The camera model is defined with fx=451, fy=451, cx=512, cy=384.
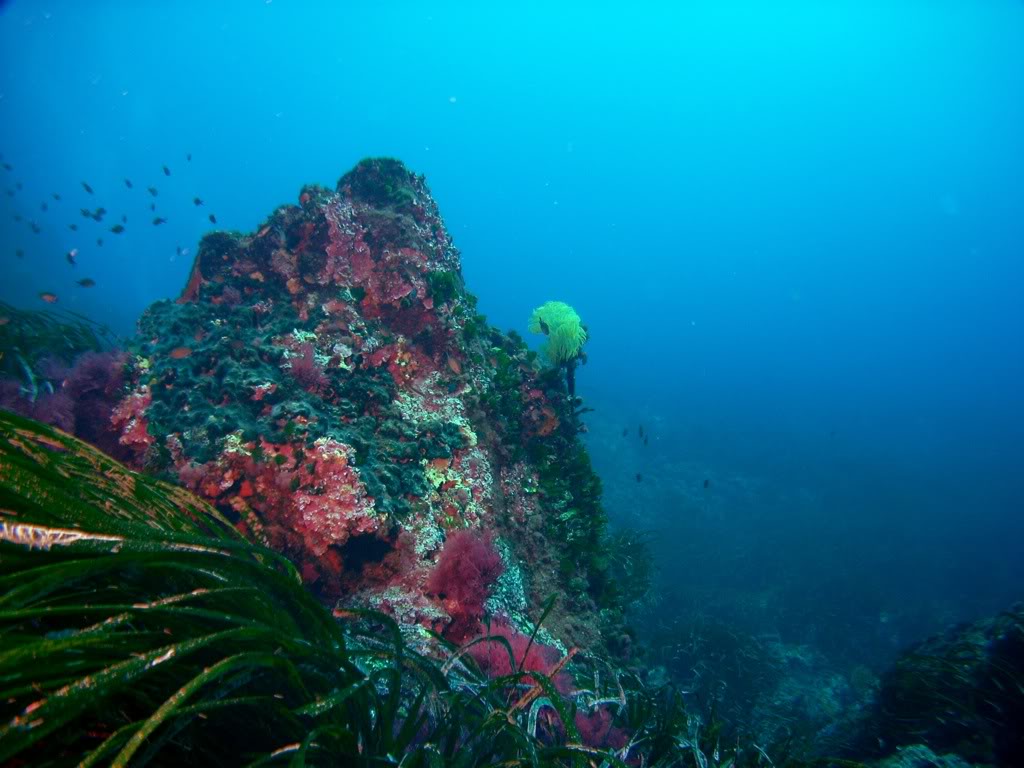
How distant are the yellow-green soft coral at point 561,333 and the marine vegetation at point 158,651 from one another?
5.37 meters

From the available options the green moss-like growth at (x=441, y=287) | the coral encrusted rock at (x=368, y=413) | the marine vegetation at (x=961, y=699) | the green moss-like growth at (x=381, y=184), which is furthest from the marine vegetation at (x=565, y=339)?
the marine vegetation at (x=961, y=699)

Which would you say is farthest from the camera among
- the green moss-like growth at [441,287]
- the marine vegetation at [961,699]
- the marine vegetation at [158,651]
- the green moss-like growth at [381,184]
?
the green moss-like growth at [381,184]

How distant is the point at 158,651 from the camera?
1.34 meters

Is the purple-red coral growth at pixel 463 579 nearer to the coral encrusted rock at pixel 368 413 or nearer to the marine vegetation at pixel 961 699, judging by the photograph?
the coral encrusted rock at pixel 368 413

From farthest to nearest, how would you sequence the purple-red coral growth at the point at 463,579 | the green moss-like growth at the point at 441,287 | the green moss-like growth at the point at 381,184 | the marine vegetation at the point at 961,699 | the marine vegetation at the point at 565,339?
the green moss-like growth at the point at 381,184 → the marine vegetation at the point at 565,339 → the green moss-like growth at the point at 441,287 → the marine vegetation at the point at 961,699 → the purple-red coral growth at the point at 463,579

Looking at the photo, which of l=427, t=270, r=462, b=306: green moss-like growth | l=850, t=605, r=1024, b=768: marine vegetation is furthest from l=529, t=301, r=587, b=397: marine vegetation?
l=850, t=605, r=1024, b=768: marine vegetation

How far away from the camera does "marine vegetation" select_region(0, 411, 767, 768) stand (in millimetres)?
1253

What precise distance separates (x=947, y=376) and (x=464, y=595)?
452ft

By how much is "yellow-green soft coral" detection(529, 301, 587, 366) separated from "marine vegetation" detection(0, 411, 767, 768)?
5374mm

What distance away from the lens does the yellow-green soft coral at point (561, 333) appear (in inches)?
294

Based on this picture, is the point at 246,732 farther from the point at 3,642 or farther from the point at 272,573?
the point at 3,642

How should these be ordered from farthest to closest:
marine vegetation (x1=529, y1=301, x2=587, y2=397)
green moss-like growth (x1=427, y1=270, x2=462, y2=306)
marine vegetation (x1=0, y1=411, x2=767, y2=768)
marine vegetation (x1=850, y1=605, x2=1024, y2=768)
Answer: marine vegetation (x1=529, y1=301, x2=587, y2=397) → green moss-like growth (x1=427, y1=270, x2=462, y2=306) → marine vegetation (x1=850, y1=605, x2=1024, y2=768) → marine vegetation (x1=0, y1=411, x2=767, y2=768)

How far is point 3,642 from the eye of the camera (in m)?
1.21

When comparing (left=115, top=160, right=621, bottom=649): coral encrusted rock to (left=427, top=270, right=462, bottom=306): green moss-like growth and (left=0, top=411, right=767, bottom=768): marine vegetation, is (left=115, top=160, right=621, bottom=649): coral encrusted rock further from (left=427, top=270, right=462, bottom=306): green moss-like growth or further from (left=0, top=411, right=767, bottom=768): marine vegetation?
(left=0, top=411, right=767, bottom=768): marine vegetation
